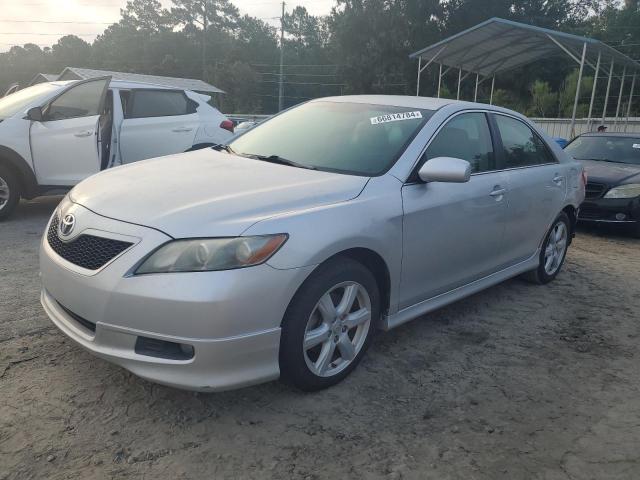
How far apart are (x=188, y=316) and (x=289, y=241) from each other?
573 millimetres

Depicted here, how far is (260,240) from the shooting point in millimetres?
2504

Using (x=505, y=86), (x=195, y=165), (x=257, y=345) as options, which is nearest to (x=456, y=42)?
(x=195, y=165)

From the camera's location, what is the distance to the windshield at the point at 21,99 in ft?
21.1

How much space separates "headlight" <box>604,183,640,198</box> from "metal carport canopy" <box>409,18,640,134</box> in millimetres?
7338

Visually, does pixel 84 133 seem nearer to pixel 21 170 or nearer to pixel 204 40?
pixel 21 170

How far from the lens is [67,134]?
21.1 feet

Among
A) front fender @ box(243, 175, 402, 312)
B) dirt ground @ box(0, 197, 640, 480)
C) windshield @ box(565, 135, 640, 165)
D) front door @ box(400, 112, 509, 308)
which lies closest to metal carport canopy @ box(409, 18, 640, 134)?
windshield @ box(565, 135, 640, 165)

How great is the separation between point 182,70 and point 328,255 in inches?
2049

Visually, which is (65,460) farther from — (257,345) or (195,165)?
(195,165)

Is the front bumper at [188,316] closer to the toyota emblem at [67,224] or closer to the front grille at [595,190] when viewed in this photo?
the toyota emblem at [67,224]

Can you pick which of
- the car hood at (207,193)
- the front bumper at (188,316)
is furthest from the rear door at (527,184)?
the front bumper at (188,316)

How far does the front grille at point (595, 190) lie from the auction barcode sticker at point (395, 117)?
471 cm

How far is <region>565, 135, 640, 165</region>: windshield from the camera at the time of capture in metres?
8.22

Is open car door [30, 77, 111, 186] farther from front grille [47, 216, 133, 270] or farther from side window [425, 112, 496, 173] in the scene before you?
side window [425, 112, 496, 173]
